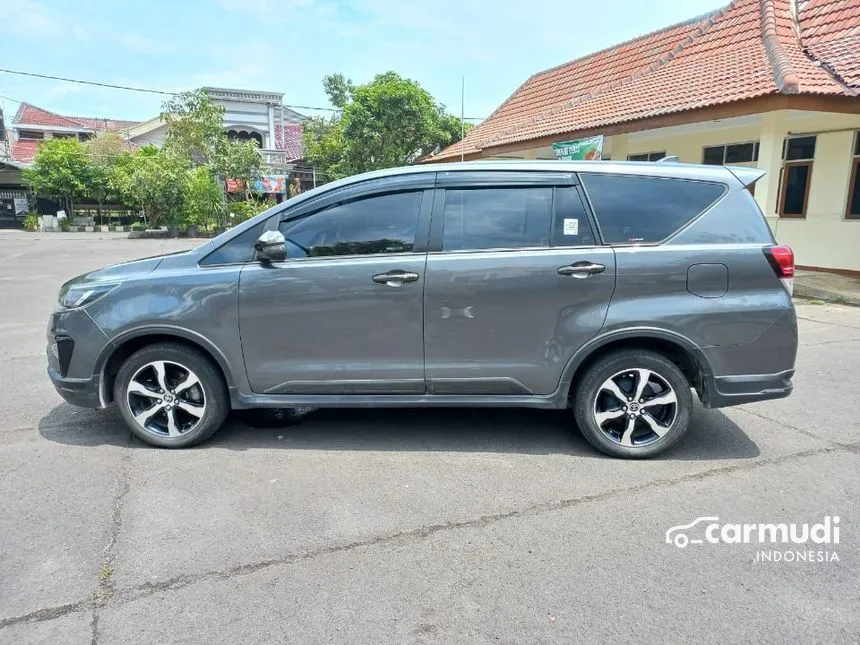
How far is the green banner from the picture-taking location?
1207cm

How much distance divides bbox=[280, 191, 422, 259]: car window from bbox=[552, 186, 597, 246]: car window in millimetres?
913

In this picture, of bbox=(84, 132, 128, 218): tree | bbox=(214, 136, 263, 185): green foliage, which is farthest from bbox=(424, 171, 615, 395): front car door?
bbox=(84, 132, 128, 218): tree

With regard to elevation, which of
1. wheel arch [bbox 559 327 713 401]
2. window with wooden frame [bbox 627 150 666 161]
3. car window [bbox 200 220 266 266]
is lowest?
wheel arch [bbox 559 327 713 401]

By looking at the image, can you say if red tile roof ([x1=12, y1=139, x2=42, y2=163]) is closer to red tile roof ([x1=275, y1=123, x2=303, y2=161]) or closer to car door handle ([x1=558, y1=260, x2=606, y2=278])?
red tile roof ([x1=275, y1=123, x2=303, y2=161])

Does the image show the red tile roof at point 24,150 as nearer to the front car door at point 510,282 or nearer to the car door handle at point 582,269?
the front car door at point 510,282

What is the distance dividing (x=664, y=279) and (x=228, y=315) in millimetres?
2797

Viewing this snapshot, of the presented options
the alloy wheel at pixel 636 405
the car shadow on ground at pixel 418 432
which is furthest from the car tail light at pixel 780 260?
the car shadow on ground at pixel 418 432

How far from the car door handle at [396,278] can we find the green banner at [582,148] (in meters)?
9.57

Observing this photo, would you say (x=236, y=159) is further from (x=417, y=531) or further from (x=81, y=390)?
(x=417, y=531)

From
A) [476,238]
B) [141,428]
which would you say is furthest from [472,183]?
[141,428]

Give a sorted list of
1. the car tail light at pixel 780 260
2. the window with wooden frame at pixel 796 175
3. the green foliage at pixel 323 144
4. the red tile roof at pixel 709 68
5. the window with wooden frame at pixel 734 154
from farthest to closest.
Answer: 1. the green foliage at pixel 323 144
2. the window with wooden frame at pixel 734 154
3. the window with wooden frame at pixel 796 175
4. the red tile roof at pixel 709 68
5. the car tail light at pixel 780 260

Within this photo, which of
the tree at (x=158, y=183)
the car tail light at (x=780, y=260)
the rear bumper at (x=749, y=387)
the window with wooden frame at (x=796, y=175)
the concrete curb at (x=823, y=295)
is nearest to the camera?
the car tail light at (x=780, y=260)

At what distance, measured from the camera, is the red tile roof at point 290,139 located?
46594 millimetres

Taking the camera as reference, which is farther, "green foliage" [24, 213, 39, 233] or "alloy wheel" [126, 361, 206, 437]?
"green foliage" [24, 213, 39, 233]
